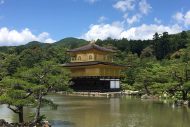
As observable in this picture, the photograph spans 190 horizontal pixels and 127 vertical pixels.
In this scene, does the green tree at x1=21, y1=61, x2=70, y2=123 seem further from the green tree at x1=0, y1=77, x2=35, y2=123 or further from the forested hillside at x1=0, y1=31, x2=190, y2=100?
the forested hillside at x1=0, y1=31, x2=190, y2=100

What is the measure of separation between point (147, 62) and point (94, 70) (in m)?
14.1

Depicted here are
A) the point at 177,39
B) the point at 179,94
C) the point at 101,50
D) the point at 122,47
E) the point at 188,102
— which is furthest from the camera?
the point at 122,47

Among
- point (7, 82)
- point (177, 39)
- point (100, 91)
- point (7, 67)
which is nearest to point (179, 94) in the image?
point (100, 91)

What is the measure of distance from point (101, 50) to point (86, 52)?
2418 millimetres

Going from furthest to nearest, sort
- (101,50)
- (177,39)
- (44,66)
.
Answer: (177,39) < (101,50) < (44,66)

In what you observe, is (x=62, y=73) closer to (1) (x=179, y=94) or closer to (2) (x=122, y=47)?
(1) (x=179, y=94)

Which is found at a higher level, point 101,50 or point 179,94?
point 101,50

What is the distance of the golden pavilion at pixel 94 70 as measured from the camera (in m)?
52.3

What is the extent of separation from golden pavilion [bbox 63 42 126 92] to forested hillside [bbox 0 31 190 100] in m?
2.39

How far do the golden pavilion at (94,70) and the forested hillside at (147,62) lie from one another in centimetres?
239

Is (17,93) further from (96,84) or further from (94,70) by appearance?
(94,70)

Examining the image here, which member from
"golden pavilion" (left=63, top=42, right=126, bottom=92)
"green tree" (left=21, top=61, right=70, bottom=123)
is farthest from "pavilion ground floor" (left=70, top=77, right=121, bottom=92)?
"green tree" (left=21, top=61, right=70, bottom=123)

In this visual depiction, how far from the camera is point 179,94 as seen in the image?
36.7 m

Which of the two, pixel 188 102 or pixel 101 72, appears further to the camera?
pixel 101 72
